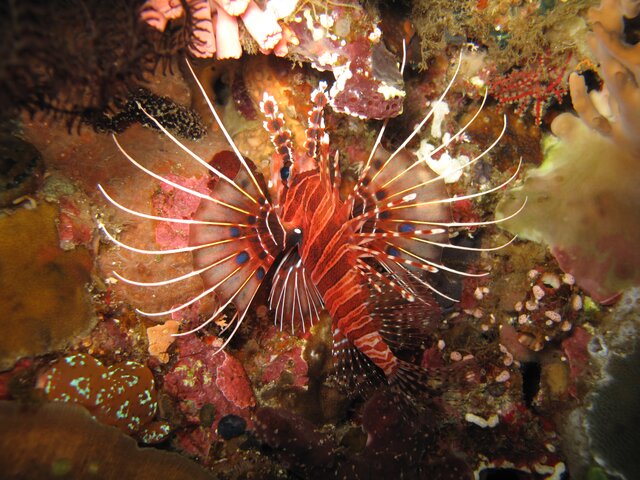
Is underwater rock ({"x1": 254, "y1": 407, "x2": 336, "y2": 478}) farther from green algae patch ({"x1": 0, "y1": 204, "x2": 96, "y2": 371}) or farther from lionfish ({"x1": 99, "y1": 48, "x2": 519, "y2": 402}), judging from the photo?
green algae patch ({"x1": 0, "y1": 204, "x2": 96, "y2": 371})

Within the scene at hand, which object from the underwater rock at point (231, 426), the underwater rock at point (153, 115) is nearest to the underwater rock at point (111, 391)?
the underwater rock at point (231, 426)

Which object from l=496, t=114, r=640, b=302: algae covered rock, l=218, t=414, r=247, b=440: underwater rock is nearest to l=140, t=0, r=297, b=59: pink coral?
l=496, t=114, r=640, b=302: algae covered rock

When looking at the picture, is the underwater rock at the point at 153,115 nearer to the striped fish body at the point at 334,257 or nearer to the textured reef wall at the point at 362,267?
the textured reef wall at the point at 362,267

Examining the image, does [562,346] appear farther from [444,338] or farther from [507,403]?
[444,338]

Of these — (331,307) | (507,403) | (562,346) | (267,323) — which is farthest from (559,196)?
(267,323)

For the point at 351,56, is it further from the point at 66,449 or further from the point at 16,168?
the point at 66,449
